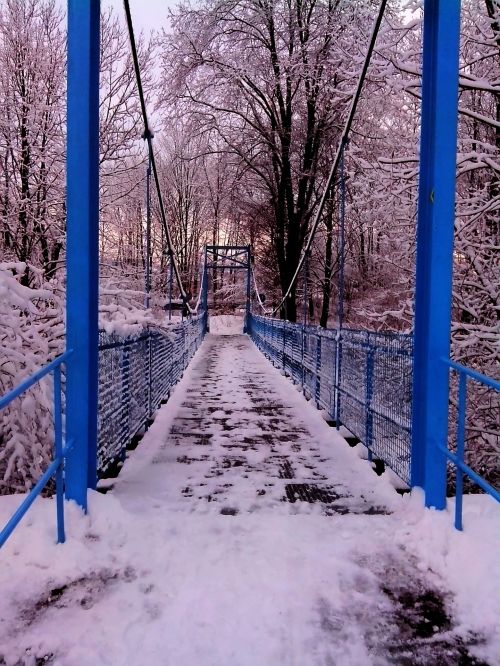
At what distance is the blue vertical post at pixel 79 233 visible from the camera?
8.94ft

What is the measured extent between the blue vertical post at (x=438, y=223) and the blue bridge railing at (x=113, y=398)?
1.76 m

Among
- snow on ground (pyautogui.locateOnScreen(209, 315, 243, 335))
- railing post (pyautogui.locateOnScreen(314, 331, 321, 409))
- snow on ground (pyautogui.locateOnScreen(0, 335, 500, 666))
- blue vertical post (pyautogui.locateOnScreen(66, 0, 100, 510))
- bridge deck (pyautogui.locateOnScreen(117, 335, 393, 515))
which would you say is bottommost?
snow on ground (pyautogui.locateOnScreen(209, 315, 243, 335))

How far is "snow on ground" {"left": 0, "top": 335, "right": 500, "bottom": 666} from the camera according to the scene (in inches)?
70.1

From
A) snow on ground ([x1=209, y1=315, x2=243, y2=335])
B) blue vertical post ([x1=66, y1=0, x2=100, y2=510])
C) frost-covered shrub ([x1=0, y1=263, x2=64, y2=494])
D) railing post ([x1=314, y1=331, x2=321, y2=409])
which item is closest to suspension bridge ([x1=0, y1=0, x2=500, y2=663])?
blue vertical post ([x1=66, y1=0, x2=100, y2=510])

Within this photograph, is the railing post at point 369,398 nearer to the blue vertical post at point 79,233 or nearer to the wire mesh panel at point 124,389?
the wire mesh panel at point 124,389

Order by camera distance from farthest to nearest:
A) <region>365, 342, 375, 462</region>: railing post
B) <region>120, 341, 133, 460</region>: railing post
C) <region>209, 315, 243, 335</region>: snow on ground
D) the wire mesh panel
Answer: <region>209, 315, 243, 335</region>: snow on ground, <region>365, 342, 375, 462</region>: railing post, <region>120, 341, 133, 460</region>: railing post, the wire mesh panel

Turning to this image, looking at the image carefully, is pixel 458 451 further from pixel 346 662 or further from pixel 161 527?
pixel 161 527

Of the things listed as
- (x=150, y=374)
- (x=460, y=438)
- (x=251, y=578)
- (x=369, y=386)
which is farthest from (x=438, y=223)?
(x=150, y=374)

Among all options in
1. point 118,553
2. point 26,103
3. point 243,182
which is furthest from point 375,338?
point 243,182

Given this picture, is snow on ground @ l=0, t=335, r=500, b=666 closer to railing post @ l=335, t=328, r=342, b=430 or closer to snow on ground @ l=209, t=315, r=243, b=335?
railing post @ l=335, t=328, r=342, b=430

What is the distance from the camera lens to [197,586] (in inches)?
84.0

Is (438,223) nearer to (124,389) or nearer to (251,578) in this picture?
(251,578)

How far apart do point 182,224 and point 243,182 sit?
13.7 metres

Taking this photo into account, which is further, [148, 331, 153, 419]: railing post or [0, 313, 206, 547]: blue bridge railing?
[148, 331, 153, 419]: railing post
